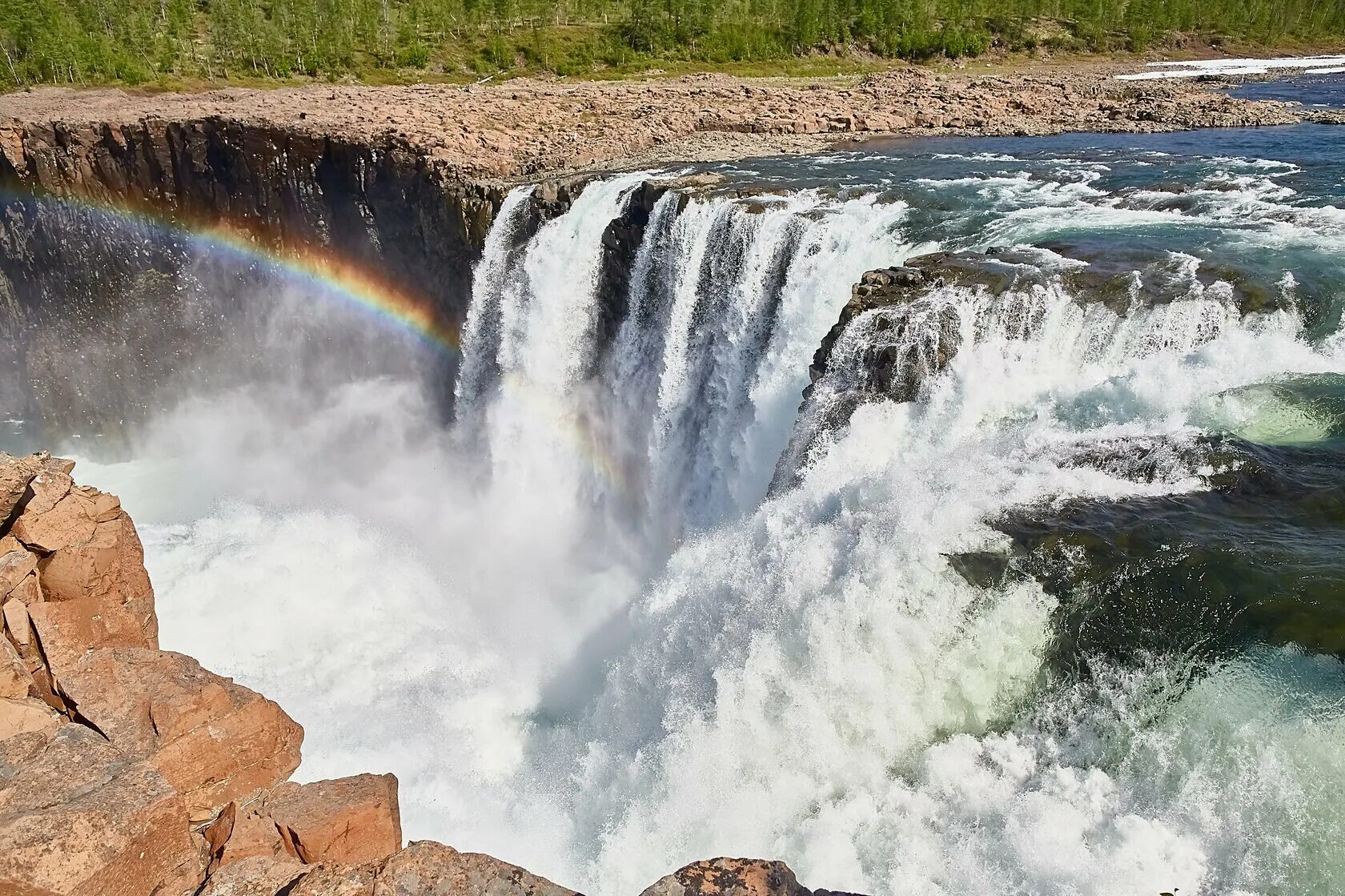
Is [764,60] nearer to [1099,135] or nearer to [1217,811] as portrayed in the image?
[1099,135]

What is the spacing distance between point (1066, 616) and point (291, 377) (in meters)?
27.0

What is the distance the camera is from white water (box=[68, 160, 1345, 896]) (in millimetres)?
7824

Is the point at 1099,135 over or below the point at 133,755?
over

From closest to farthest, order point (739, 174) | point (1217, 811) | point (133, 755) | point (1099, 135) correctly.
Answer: point (1217, 811) < point (133, 755) < point (739, 174) < point (1099, 135)

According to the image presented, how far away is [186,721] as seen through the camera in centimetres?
905

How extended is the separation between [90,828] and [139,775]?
2.15 ft

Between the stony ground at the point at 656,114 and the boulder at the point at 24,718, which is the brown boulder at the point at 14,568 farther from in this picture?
the stony ground at the point at 656,114

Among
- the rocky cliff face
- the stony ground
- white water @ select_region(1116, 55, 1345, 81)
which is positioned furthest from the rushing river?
white water @ select_region(1116, 55, 1345, 81)

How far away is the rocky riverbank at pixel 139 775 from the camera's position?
641 centimetres

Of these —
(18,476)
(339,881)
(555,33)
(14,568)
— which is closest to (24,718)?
(14,568)

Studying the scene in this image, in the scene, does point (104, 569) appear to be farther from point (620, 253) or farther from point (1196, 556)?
point (620, 253)

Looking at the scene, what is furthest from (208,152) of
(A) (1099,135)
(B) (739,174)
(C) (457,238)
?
(A) (1099,135)

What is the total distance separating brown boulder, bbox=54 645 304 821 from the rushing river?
319cm

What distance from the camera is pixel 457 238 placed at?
24.6 metres
